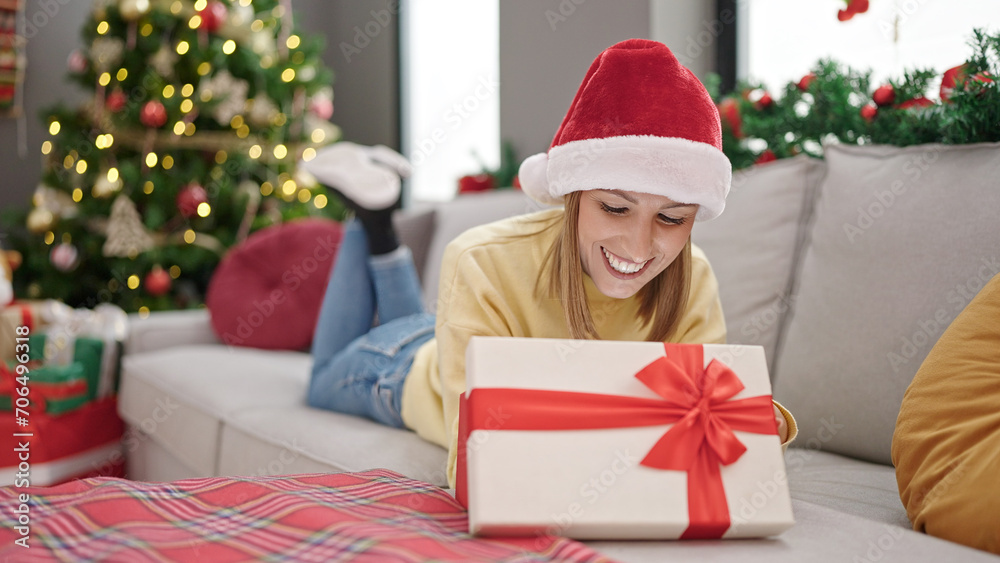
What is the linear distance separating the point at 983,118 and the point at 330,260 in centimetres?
185

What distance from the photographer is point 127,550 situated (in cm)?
65

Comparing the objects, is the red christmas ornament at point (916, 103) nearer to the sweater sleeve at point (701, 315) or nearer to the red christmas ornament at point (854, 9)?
the red christmas ornament at point (854, 9)

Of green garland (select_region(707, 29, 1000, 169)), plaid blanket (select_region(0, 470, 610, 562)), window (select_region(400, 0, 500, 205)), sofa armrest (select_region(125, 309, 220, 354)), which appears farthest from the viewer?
window (select_region(400, 0, 500, 205))

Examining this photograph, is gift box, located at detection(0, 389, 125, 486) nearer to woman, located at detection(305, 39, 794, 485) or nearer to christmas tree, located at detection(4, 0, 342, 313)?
christmas tree, located at detection(4, 0, 342, 313)

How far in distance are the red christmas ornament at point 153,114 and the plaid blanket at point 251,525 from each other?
248 centimetres

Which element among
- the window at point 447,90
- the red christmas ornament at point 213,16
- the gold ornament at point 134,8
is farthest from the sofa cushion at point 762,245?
the gold ornament at point 134,8

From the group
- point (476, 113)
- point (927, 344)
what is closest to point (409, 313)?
point (927, 344)

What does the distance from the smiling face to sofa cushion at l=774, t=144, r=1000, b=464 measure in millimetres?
443

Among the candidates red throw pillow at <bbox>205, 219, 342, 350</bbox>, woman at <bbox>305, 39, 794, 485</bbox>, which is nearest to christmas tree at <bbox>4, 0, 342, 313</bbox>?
red throw pillow at <bbox>205, 219, 342, 350</bbox>

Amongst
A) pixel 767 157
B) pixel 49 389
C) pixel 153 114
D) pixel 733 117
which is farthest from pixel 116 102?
pixel 767 157

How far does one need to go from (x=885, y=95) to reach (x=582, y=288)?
3.01ft

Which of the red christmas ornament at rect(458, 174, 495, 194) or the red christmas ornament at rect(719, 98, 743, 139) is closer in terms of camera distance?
the red christmas ornament at rect(719, 98, 743, 139)

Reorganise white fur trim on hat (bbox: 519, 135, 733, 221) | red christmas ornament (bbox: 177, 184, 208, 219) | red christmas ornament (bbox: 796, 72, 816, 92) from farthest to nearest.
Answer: red christmas ornament (bbox: 177, 184, 208, 219) < red christmas ornament (bbox: 796, 72, 816, 92) < white fur trim on hat (bbox: 519, 135, 733, 221)

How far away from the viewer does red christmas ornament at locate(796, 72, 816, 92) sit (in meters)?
1.68
